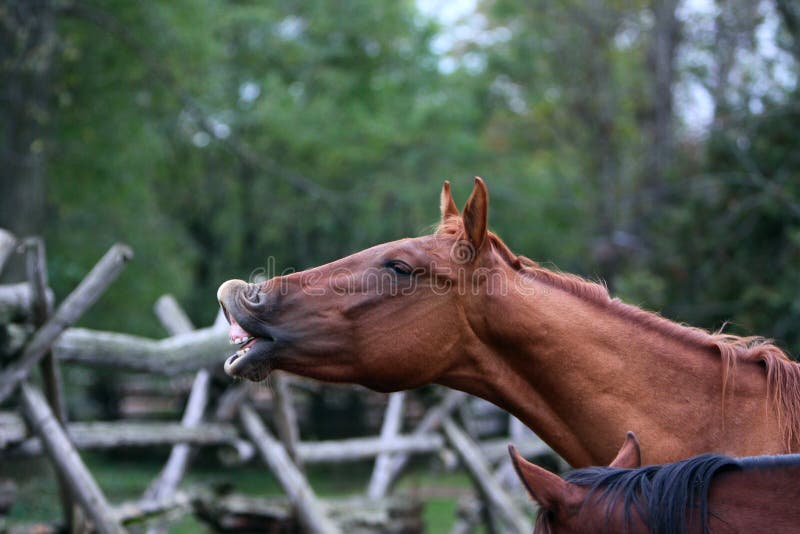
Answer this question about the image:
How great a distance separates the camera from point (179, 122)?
17.2 metres

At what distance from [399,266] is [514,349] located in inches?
21.6

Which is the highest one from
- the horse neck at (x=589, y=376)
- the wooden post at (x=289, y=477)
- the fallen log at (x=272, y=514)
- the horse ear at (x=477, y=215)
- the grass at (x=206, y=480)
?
the horse ear at (x=477, y=215)

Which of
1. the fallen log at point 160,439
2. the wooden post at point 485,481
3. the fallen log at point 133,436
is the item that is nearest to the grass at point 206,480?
the wooden post at point 485,481

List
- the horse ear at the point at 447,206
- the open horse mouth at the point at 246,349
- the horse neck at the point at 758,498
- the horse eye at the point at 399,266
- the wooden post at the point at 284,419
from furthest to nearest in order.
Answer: the wooden post at the point at 284,419 → the horse ear at the point at 447,206 → the horse eye at the point at 399,266 → the open horse mouth at the point at 246,349 → the horse neck at the point at 758,498

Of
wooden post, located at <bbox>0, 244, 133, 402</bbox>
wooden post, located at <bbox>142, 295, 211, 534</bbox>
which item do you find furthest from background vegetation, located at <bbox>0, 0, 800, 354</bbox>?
wooden post, located at <bbox>0, 244, 133, 402</bbox>

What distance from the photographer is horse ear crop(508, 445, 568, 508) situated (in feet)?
6.89

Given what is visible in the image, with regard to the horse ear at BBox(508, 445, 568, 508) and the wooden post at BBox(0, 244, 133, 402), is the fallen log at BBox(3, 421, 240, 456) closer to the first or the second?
the wooden post at BBox(0, 244, 133, 402)

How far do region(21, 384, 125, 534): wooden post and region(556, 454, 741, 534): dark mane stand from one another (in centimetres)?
350

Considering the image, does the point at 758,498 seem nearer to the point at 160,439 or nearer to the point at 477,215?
the point at 477,215

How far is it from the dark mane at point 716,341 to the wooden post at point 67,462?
2753 millimetres

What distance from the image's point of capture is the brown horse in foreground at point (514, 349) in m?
3.09

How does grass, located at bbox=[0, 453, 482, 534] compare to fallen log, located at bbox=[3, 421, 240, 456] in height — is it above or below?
below

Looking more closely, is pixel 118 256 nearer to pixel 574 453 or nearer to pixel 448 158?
pixel 574 453

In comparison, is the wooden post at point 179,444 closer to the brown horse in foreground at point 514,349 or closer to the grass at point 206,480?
the brown horse in foreground at point 514,349
